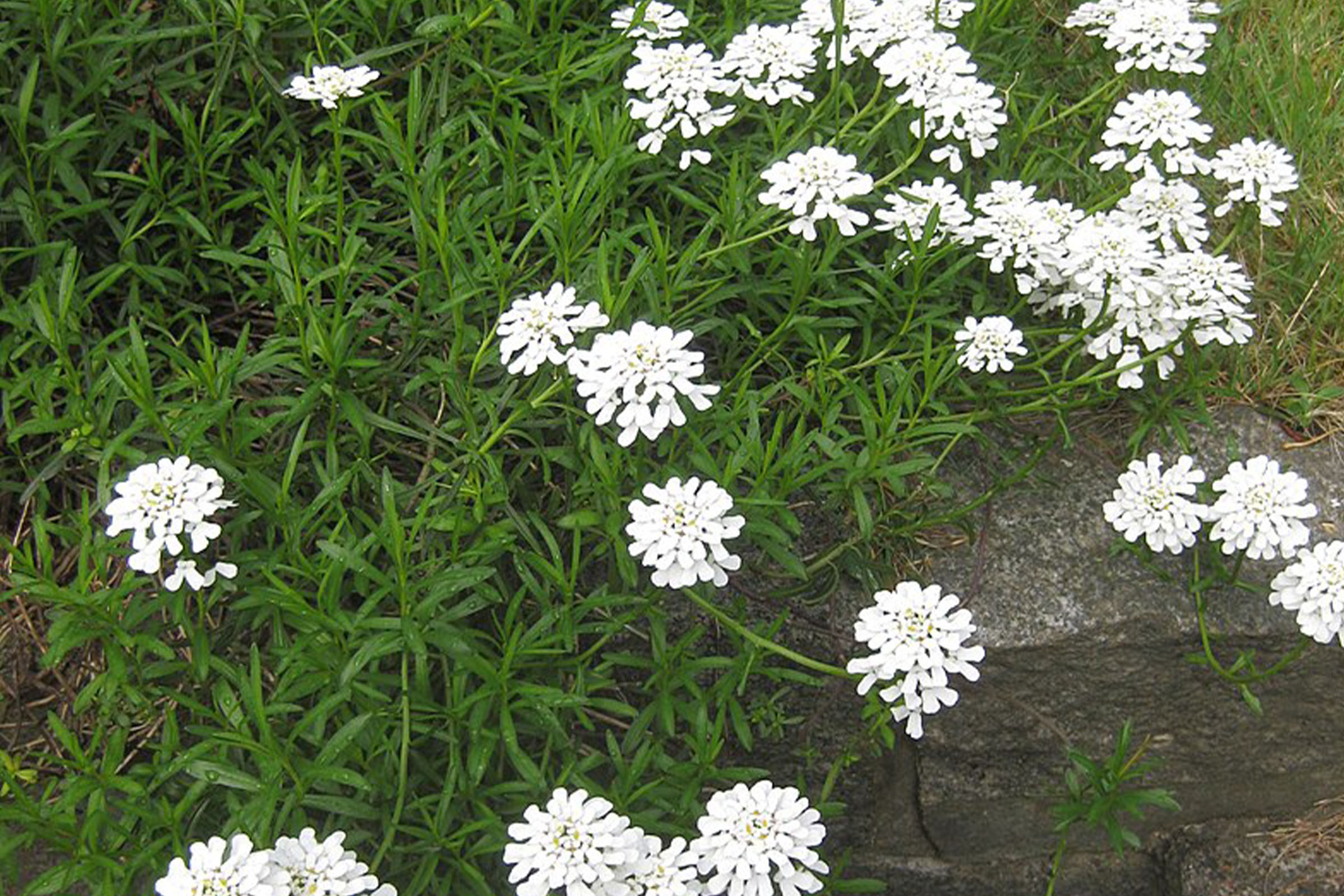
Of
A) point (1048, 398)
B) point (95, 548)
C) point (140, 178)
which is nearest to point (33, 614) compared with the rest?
point (95, 548)

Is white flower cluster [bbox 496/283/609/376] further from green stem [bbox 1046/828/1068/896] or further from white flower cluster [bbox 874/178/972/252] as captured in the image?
green stem [bbox 1046/828/1068/896]

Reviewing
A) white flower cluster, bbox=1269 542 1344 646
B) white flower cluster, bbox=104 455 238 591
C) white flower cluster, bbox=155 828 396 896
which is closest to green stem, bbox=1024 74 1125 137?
white flower cluster, bbox=1269 542 1344 646

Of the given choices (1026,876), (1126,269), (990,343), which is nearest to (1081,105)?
(1126,269)

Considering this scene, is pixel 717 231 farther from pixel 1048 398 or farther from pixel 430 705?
pixel 430 705

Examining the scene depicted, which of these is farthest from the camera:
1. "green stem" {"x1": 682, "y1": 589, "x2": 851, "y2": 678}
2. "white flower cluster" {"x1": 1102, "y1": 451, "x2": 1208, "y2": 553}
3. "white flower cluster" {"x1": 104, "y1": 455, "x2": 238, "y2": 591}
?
"white flower cluster" {"x1": 1102, "y1": 451, "x2": 1208, "y2": 553}

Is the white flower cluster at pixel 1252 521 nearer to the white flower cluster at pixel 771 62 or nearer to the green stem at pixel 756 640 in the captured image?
the green stem at pixel 756 640

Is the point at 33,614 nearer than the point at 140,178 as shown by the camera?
Yes
